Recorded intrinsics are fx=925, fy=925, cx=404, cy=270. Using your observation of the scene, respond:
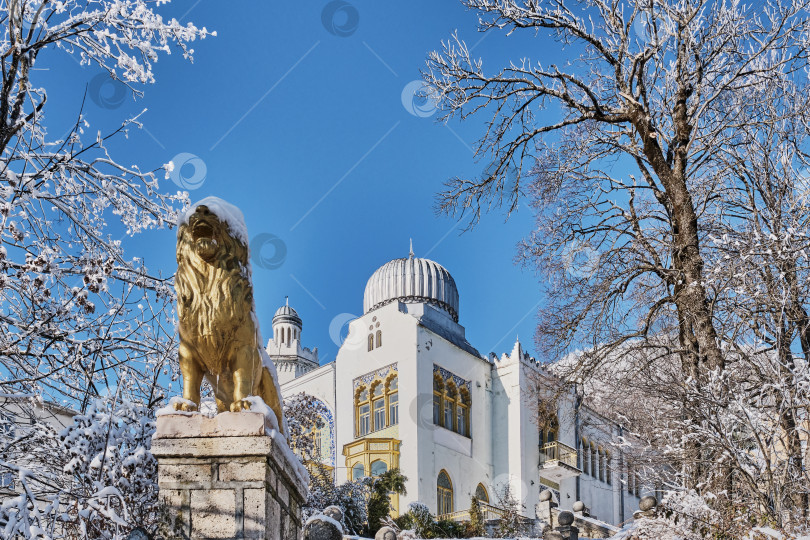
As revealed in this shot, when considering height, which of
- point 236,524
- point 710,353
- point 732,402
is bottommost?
point 236,524

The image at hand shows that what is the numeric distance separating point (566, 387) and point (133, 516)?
6.92m

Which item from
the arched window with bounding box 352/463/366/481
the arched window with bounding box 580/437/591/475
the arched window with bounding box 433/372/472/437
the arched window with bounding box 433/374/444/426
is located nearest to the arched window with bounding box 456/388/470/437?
the arched window with bounding box 433/372/472/437

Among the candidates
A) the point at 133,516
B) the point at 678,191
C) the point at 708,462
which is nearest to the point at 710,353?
the point at 708,462

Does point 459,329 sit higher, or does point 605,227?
point 459,329

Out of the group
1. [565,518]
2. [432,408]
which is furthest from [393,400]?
[565,518]

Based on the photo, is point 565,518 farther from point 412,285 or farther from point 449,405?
point 412,285

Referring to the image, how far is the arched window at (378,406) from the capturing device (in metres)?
33.9

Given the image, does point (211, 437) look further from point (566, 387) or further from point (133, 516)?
point (566, 387)

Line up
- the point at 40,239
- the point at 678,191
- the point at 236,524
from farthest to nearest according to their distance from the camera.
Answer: the point at 678,191, the point at 40,239, the point at 236,524

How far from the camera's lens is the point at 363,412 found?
115ft

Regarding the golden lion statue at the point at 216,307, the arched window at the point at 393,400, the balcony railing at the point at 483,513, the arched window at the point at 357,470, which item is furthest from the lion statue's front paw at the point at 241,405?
the arched window at the point at 357,470

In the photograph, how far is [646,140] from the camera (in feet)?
40.4

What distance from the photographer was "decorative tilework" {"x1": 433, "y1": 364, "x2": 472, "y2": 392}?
34.3 meters

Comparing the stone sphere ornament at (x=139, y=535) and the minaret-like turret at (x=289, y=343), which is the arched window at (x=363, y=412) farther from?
the stone sphere ornament at (x=139, y=535)
